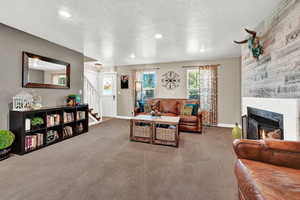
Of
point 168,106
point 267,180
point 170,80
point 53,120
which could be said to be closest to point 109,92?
point 170,80

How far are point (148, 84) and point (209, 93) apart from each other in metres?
2.48

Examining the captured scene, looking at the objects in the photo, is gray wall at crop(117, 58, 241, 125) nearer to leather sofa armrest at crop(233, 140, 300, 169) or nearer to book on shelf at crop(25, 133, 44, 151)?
leather sofa armrest at crop(233, 140, 300, 169)

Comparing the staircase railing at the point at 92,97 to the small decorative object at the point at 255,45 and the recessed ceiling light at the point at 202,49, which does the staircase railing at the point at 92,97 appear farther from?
the small decorative object at the point at 255,45

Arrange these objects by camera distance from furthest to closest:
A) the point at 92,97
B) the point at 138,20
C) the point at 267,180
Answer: the point at 92,97, the point at 138,20, the point at 267,180

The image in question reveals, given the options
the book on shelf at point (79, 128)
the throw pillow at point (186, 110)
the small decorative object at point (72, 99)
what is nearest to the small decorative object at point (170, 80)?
the throw pillow at point (186, 110)

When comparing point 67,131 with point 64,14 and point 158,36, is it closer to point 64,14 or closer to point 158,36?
point 64,14

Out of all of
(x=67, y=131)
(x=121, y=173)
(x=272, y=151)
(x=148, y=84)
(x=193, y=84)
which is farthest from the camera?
(x=148, y=84)

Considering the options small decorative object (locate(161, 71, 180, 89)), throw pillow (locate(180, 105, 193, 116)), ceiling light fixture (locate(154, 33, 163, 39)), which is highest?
ceiling light fixture (locate(154, 33, 163, 39))

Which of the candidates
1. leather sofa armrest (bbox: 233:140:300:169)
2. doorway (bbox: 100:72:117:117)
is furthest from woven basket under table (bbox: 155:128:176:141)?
doorway (bbox: 100:72:117:117)

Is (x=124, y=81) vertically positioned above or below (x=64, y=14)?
below

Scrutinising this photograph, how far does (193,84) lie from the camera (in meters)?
5.03

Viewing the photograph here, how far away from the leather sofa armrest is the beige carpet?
62cm

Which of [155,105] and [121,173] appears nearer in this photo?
[121,173]

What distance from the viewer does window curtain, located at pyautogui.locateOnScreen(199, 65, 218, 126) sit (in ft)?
15.1
